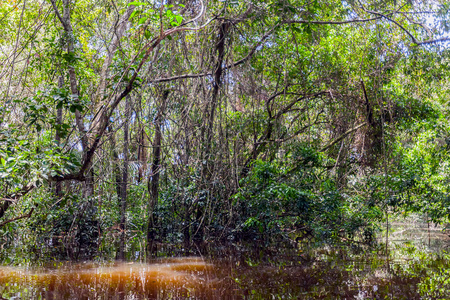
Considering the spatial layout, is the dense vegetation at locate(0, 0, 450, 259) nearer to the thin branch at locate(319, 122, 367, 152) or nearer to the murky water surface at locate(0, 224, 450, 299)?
the thin branch at locate(319, 122, 367, 152)

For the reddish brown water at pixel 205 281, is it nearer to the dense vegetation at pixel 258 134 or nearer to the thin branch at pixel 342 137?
the dense vegetation at pixel 258 134

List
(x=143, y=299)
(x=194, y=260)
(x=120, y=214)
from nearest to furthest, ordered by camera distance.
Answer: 1. (x=143, y=299)
2. (x=194, y=260)
3. (x=120, y=214)

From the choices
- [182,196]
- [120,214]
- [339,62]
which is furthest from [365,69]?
[120,214]

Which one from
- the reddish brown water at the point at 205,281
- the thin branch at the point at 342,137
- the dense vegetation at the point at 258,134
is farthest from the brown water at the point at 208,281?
the thin branch at the point at 342,137

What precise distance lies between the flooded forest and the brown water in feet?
0.13

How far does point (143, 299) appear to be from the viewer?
294 cm

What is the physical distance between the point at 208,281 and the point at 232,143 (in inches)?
142

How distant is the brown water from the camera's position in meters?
3.07

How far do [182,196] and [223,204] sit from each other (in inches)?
30.1

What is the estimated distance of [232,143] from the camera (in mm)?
6922

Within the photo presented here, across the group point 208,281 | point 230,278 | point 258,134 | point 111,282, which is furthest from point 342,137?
point 111,282

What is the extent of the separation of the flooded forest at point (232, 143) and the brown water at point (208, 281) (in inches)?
1.6

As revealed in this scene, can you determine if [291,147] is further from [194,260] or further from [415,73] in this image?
[194,260]

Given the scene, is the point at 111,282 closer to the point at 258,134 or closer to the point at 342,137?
the point at 258,134
